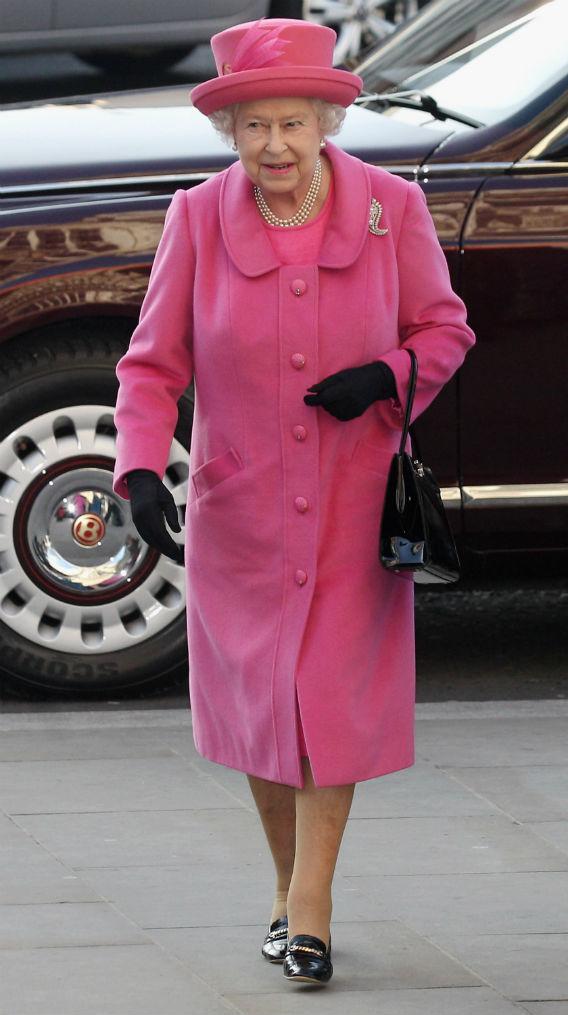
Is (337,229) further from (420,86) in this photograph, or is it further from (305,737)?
(420,86)

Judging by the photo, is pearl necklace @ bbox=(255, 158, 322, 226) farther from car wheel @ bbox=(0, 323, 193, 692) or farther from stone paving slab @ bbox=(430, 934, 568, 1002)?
car wheel @ bbox=(0, 323, 193, 692)

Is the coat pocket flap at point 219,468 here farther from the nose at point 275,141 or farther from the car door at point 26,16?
the car door at point 26,16

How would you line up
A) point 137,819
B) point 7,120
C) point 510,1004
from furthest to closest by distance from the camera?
point 7,120, point 137,819, point 510,1004

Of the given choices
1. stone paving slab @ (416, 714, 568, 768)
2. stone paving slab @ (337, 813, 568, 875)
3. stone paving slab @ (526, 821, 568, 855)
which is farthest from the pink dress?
stone paving slab @ (416, 714, 568, 768)

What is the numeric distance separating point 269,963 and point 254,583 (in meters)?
0.69

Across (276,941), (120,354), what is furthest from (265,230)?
(120,354)

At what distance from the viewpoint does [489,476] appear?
5.96 meters

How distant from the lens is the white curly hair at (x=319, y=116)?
12.6 feet

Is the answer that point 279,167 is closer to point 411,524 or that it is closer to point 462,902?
point 411,524

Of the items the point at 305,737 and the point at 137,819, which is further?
the point at 137,819

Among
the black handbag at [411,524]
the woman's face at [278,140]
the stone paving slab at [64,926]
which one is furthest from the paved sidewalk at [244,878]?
the woman's face at [278,140]

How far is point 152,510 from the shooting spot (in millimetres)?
3807

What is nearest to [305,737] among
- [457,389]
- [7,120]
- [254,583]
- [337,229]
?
[254,583]

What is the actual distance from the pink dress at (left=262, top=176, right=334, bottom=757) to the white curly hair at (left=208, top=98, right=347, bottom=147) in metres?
0.14
